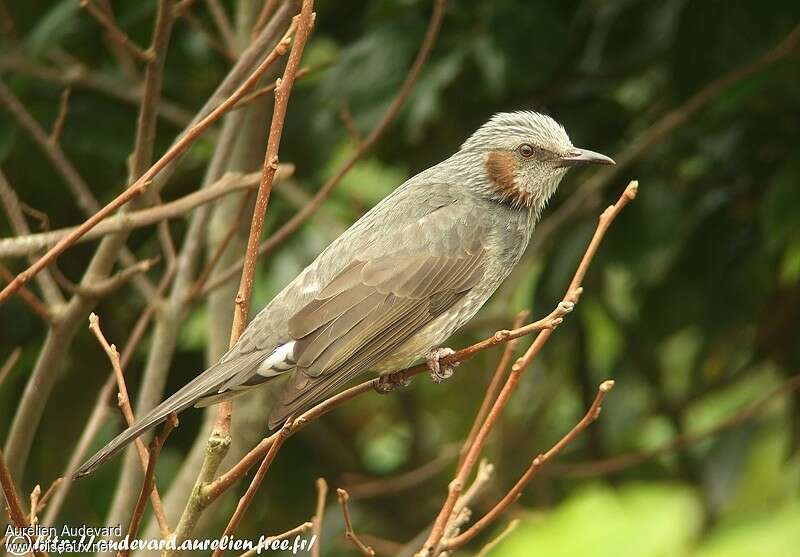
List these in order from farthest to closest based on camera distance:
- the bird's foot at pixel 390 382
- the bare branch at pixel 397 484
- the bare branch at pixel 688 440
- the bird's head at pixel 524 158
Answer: the bare branch at pixel 397 484
the bare branch at pixel 688 440
the bird's head at pixel 524 158
the bird's foot at pixel 390 382

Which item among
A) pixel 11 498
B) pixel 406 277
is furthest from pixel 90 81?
pixel 11 498

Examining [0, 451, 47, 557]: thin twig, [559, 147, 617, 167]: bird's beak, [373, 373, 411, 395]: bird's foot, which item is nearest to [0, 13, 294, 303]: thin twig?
[0, 451, 47, 557]: thin twig

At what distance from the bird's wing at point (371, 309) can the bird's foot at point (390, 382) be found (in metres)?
0.13

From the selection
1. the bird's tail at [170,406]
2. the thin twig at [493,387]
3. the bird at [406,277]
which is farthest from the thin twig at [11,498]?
the thin twig at [493,387]

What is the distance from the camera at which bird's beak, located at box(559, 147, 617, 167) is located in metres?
4.07

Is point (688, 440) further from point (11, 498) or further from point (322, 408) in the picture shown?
point (11, 498)

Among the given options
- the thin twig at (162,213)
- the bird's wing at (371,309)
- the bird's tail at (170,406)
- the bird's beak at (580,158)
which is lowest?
the bird's tail at (170,406)

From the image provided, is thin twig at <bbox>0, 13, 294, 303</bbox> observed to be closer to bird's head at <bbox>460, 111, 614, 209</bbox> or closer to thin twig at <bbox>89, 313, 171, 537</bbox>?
thin twig at <bbox>89, 313, 171, 537</bbox>

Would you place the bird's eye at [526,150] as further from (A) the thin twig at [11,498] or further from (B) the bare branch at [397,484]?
(A) the thin twig at [11,498]

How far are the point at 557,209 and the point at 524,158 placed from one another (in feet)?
4.36

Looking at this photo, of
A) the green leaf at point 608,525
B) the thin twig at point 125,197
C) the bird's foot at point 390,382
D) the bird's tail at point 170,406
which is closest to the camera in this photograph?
the green leaf at point 608,525

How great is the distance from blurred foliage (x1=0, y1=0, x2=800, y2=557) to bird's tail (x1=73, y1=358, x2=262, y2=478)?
1645 mm

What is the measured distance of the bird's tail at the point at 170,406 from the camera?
2645 millimetres

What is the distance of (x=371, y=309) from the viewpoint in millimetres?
3879
